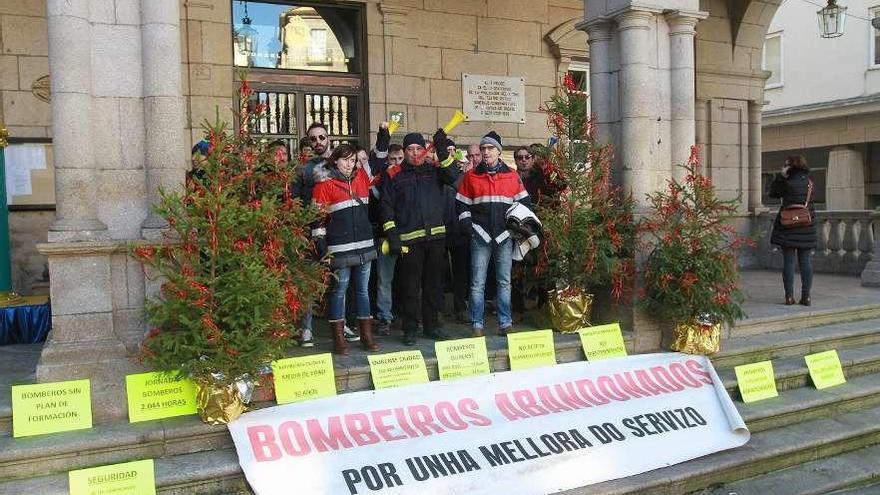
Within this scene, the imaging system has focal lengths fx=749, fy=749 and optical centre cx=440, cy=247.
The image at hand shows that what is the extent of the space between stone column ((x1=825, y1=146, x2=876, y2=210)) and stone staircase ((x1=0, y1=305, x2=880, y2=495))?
17147 millimetres

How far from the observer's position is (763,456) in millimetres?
5422

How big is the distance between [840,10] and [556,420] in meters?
10.7

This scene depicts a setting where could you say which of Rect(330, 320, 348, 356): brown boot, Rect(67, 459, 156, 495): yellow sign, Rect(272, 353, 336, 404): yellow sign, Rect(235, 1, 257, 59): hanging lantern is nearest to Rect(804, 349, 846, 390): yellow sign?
Rect(330, 320, 348, 356): brown boot

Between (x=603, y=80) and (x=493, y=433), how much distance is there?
13.6 ft

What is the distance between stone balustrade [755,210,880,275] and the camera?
1134 cm

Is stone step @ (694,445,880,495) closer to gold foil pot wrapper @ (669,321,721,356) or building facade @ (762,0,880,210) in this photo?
gold foil pot wrapper @ (669,321,721,356)

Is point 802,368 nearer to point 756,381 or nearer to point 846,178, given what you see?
point 756,381

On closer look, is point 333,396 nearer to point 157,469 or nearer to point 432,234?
point 157,469

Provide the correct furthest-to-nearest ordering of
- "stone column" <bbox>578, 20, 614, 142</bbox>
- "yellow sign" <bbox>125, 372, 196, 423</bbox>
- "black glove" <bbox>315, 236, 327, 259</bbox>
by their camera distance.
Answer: "stone column" <bbox>578, 20, 614, 142</bbox> < "black glove" <bbox>315, 236, 327, 259</bbox> < "yellow sign" <bbox>125, 372, 196, 423</bbox>

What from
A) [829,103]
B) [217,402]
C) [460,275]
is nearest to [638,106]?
[460,275]

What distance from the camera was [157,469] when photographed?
4.45m

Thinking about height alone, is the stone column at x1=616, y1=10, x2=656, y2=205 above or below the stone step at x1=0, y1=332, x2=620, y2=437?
above

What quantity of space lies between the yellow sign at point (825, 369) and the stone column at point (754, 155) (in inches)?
281

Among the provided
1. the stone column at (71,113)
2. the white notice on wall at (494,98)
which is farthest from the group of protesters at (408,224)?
the white notice on wall at (494,98)
